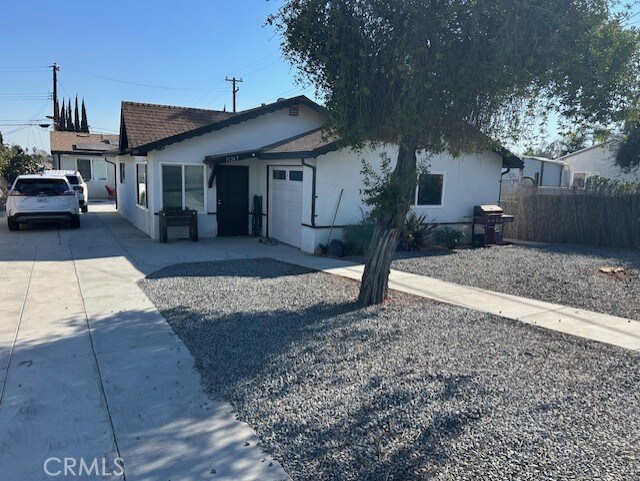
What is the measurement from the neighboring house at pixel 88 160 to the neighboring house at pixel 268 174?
15402mm

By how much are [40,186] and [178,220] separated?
5.02 meters

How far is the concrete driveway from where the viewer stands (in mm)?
3191

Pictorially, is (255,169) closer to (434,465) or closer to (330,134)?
(330,134)

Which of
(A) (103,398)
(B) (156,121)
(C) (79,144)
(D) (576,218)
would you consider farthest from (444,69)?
(C) (79,144)

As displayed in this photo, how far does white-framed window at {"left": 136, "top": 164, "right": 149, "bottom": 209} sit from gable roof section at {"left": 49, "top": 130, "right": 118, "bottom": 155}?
14.5 m

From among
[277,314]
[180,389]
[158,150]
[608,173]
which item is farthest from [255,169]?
[608,173]

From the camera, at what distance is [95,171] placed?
3083 cm

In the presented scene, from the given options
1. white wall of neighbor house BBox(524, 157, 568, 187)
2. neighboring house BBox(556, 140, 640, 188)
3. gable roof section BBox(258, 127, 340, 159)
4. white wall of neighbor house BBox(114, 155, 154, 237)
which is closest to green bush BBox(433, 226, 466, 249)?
gable roof section BBox(258, 127, 340, 159)

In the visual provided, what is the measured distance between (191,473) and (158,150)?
1158 centimetres

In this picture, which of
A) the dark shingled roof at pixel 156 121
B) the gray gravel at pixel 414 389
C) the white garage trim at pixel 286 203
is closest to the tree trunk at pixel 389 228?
the gray gravel at pixel 414 389

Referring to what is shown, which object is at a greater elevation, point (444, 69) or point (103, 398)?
point (444, 69)

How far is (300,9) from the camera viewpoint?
667 centimetres

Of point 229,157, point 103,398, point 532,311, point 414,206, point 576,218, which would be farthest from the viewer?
point 576,218

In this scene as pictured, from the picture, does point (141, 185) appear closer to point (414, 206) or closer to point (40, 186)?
point (40, 186)
